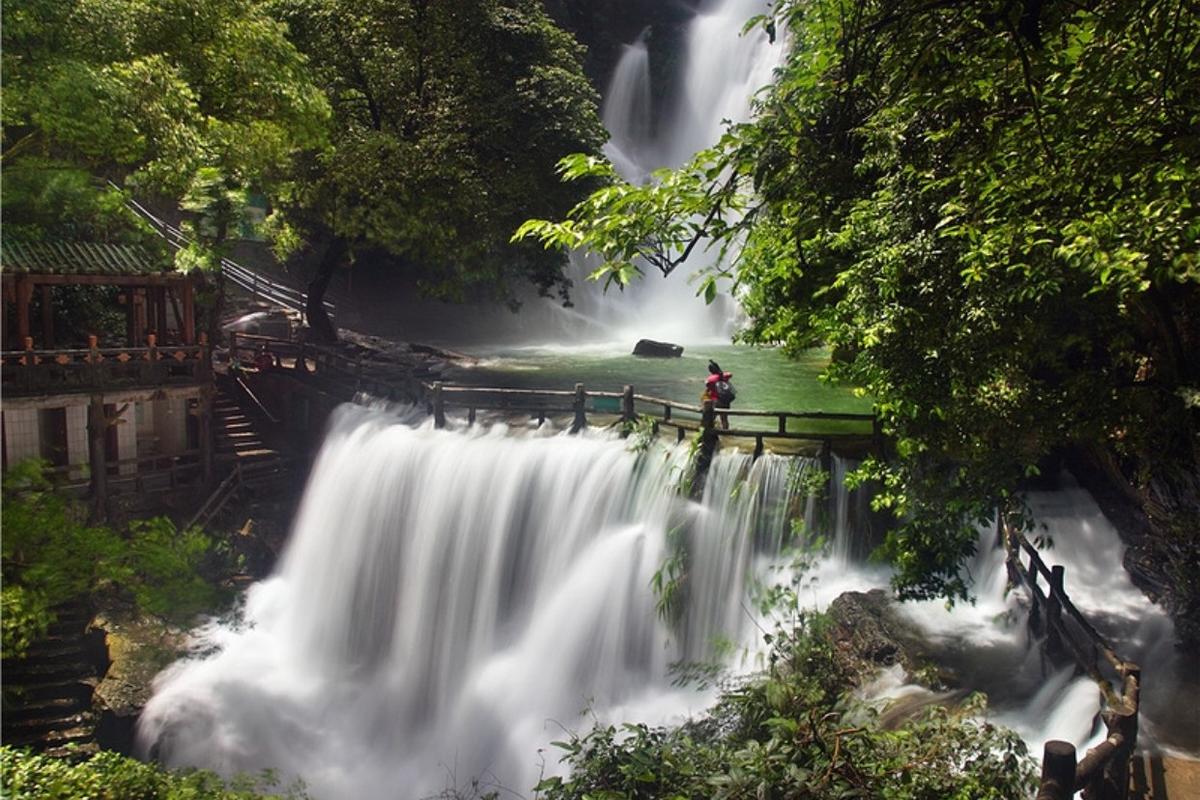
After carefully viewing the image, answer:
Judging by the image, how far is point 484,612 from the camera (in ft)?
37.8

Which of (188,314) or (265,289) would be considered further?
(265,289)

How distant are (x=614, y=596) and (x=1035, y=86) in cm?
789

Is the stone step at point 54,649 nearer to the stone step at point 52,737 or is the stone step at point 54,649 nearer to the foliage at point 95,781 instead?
the stone step at point 52,737

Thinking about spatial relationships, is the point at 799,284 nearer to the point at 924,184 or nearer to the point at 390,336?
the point at 924,184

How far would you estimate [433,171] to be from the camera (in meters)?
15.8

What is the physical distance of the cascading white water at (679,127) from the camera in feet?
64.7

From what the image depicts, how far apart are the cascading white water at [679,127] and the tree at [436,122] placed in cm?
393

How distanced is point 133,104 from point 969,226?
9.35 meters

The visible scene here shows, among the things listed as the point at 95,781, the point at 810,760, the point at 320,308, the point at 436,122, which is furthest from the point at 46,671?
the point at 436,122

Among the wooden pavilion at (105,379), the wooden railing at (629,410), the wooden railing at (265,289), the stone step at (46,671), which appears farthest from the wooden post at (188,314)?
the wooden railing at (265,289)

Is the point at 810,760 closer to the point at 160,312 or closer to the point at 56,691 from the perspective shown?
the point at 56,691

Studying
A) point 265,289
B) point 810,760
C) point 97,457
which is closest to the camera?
point 810,760

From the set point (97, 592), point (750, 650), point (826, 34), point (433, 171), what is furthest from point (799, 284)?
point (97, 592)

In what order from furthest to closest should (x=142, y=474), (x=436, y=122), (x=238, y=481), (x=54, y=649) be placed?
(x=436, y=122)
(x=238, y=481)
(x=142, y=474)
(x=54, y=649)
